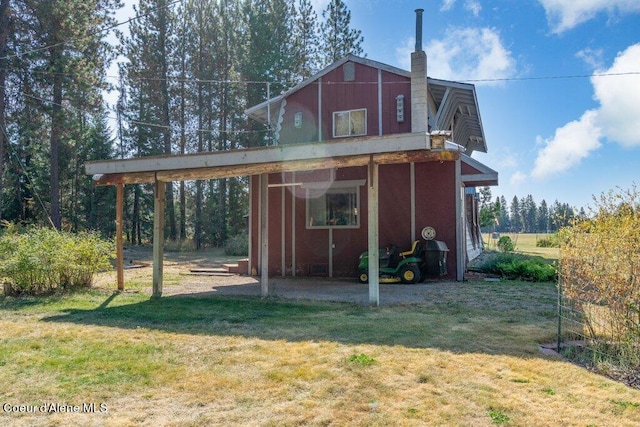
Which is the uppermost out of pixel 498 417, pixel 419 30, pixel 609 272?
pixel 419 30

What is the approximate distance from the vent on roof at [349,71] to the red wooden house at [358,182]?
3 cm

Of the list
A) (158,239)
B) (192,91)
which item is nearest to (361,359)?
(158,239)

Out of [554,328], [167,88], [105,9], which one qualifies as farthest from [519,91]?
[167,88]

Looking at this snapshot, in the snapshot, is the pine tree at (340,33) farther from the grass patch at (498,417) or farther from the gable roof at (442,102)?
the grass patch at (498,417)

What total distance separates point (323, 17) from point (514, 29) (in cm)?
1418

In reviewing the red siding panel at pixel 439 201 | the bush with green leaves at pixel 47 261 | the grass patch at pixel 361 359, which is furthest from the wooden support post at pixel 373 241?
the bush with green leaves at pixel 47 261

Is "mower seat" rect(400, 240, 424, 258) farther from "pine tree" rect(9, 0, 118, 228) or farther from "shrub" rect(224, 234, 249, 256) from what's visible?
"pine tree" rect(9, 0, 118, 228)

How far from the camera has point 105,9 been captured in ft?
56.6

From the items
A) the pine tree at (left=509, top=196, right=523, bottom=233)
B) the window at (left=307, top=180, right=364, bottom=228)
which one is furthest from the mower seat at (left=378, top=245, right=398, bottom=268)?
the pine tree at (left=509, top=196, right=523, bottom=233)

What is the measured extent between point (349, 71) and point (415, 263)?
17.0 feet

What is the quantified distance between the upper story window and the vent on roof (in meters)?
0.85

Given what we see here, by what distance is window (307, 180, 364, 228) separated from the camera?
32.4 ft

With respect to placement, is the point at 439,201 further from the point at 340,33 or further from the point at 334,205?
the point at 340,33

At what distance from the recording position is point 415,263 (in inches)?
342
